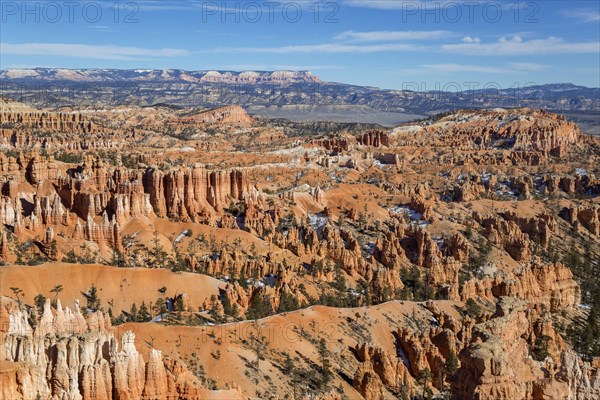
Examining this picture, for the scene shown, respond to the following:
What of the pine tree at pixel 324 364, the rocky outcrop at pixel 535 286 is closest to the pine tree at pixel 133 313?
the pine tree at pixel 324 364

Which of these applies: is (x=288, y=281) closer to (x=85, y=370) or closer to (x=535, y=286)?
(x=535, y=286)

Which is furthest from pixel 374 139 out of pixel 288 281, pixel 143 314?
pixel 143 314

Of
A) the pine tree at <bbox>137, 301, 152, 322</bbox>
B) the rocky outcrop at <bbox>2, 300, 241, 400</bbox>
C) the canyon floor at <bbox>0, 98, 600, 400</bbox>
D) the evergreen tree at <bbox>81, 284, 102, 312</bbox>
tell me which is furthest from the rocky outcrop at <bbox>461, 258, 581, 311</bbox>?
the rocky outcrop at <bbox>2, 300, 241, 400</bbox>

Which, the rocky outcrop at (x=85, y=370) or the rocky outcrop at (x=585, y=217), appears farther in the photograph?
the rocky outcrop at (x=585, y=217)

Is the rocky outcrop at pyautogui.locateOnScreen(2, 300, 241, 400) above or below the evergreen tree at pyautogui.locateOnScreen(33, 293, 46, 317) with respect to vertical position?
above

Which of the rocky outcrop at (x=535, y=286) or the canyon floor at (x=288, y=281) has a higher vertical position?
the canyon floor at (x=288, y=281)

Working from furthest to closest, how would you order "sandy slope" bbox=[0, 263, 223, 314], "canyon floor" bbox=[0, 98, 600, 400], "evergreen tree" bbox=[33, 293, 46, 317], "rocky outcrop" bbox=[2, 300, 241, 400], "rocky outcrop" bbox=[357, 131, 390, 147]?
"rocky outcrop" bbox=[357, 131, 390, 147] < "sandy slope" bbox=[0, 263, 223, 314] < "evergreen tree" bbox=[33, 293, 46, 317] < "canyon floor" bbox=[0, 98, 600, 400] < "rocky outcrop" bbox=[2, 300, 241, 400]

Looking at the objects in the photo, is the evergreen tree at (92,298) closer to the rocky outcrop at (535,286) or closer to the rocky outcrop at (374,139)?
the rocky outcrop at (535,286)

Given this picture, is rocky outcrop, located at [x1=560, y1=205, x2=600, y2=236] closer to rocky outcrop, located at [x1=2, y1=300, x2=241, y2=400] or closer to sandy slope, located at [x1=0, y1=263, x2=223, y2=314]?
sandy slope, located at [x1=0, y1=263, x2=223, y2=314]

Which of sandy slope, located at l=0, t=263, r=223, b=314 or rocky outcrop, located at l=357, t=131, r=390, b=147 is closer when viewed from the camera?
sandy slope, located at l=0, t=263, r=223, b=314
